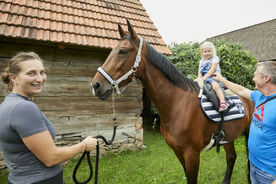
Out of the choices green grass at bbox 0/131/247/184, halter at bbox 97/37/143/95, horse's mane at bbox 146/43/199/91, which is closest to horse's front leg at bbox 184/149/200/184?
horse's mane at bbox 146/43/199/91

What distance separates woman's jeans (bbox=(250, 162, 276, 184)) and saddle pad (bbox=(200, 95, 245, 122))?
0.74 metres

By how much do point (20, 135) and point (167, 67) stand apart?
170cm

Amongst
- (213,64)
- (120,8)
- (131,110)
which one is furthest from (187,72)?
(213,64)

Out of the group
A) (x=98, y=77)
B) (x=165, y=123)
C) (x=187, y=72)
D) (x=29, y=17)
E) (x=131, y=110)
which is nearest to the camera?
(x=98, y=77)

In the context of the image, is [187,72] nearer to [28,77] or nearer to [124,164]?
[124,164]

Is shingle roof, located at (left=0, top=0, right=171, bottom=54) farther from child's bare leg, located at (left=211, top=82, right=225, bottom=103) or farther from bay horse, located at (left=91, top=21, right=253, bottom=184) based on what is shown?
child's bare leg, located at (left=211, top=82, right=225, bottom=103)

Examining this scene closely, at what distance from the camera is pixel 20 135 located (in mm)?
951

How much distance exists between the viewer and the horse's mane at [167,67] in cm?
208

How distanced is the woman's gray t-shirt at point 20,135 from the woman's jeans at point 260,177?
1.84 m

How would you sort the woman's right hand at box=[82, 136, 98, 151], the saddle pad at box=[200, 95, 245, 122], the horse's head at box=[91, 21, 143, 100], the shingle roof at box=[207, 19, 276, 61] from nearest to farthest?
the woman's right hand at box=[82, 136, 98, 151]
the horse's head at box=[91, 21, 143, 100]
the saddle pad at box=[200, 95, 245, 122]
the shingle roof at box=[207, 19, 276, 61]

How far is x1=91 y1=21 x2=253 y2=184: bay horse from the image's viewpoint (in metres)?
1.94

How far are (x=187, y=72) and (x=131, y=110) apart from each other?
3.02 meters

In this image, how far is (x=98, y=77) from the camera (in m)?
1.90

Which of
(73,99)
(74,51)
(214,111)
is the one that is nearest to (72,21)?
(74,51)
